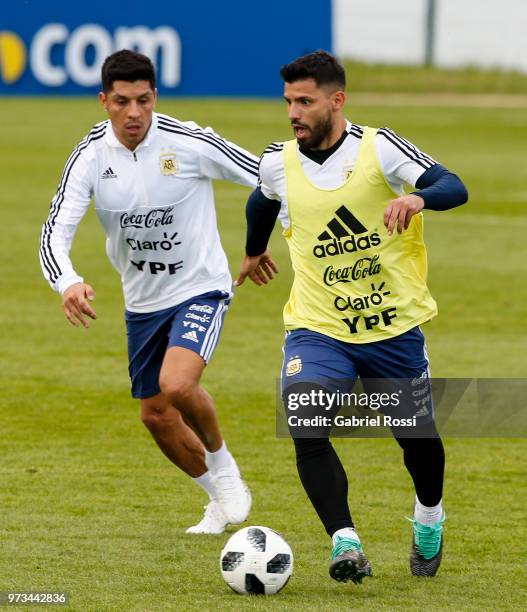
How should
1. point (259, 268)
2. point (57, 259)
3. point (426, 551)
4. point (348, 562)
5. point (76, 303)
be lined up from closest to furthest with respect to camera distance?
point (348, 562)
point (426, 551)
point (76, 303)
point (57, 259)
point (259, 268)

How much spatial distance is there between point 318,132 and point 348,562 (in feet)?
5.87

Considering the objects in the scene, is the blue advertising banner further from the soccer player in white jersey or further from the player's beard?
the player's beard

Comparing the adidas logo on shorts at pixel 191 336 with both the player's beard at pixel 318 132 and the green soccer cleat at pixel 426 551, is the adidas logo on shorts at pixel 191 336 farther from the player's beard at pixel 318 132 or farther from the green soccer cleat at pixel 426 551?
the green soccer cleat at pixel 426 551

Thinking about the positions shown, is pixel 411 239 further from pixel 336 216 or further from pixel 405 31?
pixel 405 31

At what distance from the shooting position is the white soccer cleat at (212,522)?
711 cm

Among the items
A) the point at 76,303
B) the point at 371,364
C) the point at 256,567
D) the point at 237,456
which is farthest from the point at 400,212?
the point at 237,456

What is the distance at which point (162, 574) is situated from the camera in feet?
20.3

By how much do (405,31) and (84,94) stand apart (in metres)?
12.1

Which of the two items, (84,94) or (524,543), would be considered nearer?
(524,543)

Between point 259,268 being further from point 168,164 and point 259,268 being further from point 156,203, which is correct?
point 168,164

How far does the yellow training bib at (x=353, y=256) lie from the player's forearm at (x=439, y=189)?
17 cm

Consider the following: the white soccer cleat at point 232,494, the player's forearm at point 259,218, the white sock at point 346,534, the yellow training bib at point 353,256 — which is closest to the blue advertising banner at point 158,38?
the white soccer cleat at point 232,494

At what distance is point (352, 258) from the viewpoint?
20.2ft

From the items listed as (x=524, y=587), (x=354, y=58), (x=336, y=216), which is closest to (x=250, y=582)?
(x=524, y=587)
